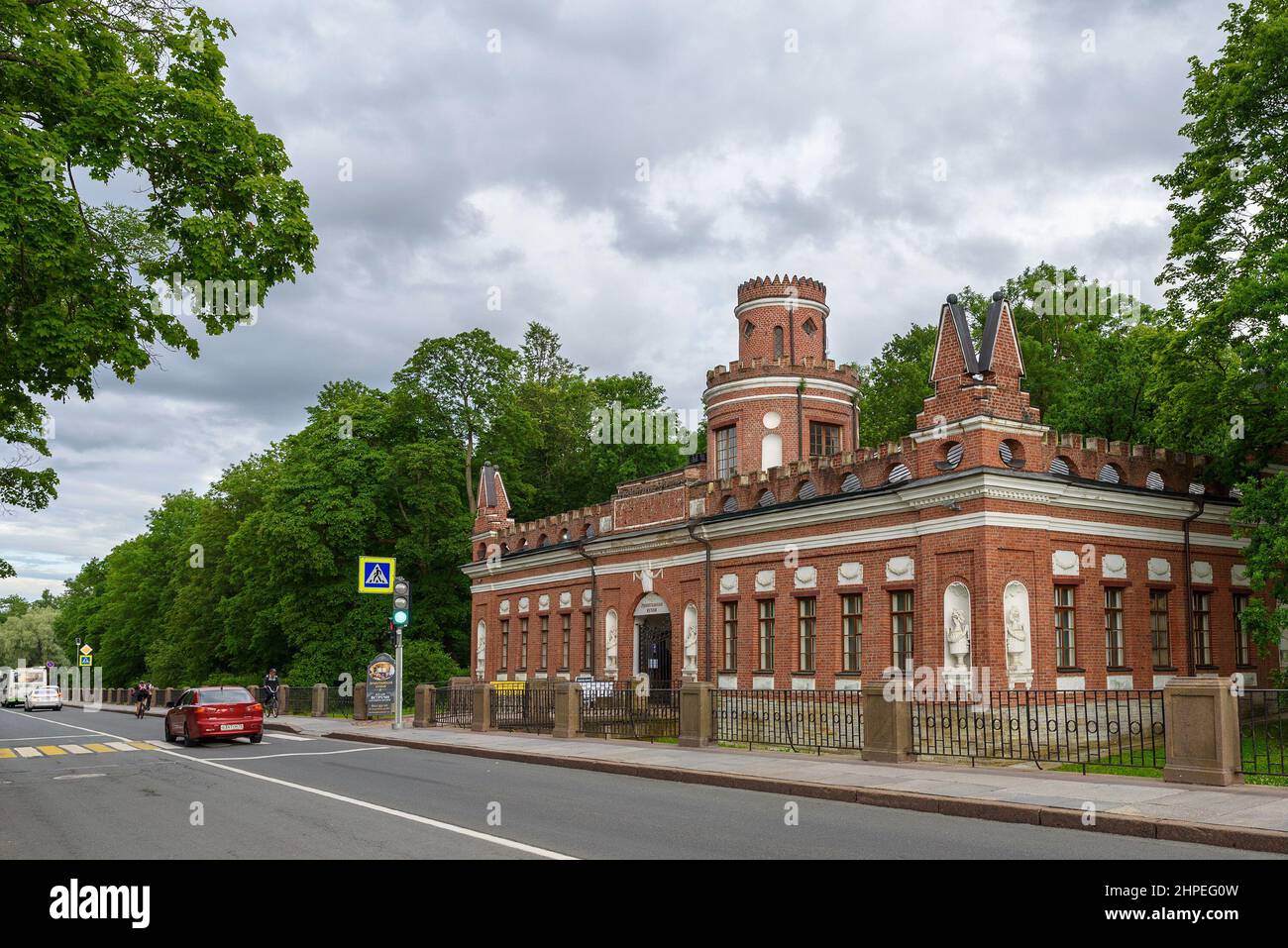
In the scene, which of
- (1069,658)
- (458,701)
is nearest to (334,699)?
(458,701)

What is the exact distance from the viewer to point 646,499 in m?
34.3

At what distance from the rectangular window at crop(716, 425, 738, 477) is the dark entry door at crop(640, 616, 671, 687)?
532 cm

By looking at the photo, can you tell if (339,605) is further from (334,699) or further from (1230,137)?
(1230,137)

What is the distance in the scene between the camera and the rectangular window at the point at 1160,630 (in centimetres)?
2569

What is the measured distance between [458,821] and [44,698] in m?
65.2

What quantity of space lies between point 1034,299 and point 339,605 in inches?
1427

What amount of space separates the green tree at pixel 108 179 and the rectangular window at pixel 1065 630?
17633mm

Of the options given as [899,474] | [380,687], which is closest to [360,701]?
[380,687]

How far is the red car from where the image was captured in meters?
26.3

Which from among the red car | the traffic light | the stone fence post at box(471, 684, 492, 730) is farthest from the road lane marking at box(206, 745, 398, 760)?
the traffic light

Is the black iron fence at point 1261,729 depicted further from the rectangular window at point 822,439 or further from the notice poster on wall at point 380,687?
the notice poster on wall at point 380,687

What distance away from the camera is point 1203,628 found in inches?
1057

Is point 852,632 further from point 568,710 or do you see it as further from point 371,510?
point 371,510

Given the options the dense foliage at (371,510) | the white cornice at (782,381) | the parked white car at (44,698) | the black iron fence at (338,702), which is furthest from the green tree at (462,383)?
the parked white car at (44,698)
